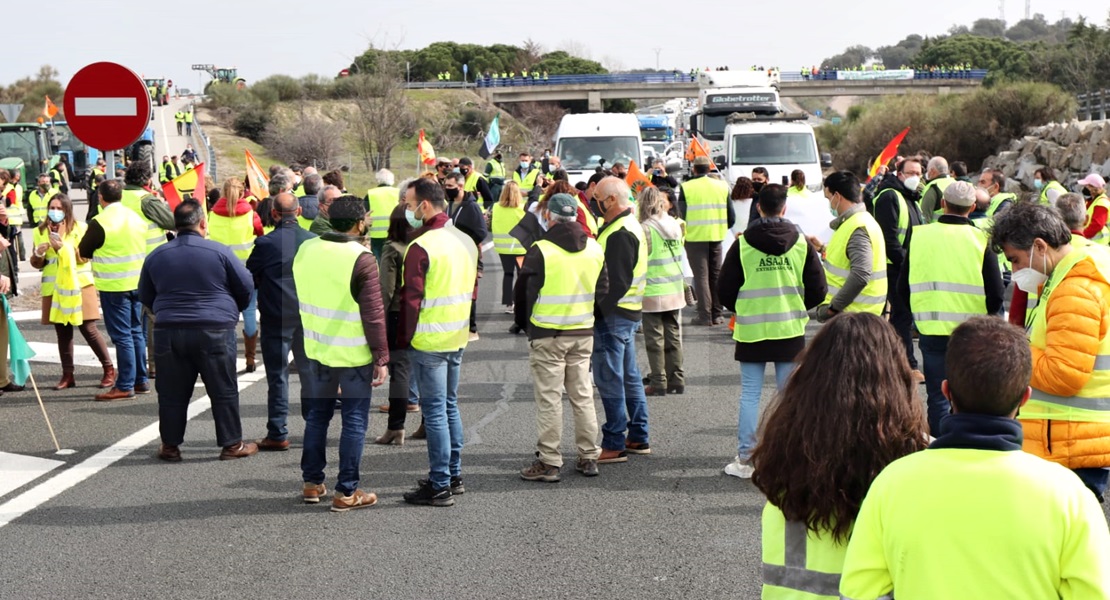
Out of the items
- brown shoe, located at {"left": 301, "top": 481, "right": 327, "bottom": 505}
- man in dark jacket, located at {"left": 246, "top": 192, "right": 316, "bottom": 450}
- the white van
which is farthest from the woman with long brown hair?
the white van

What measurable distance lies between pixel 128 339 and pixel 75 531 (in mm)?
3901

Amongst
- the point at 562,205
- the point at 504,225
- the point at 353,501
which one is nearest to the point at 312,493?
the point at 353,501

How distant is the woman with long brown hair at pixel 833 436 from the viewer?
3234 mm

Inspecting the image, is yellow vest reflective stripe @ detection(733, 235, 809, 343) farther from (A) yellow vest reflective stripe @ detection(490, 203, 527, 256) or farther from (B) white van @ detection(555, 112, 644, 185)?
(B) white van @ detection(555, 112, 644, 185)

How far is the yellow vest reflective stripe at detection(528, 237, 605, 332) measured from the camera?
25.3 feet

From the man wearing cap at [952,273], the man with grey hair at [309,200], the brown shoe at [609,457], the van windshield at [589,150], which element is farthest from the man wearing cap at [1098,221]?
the van windshield at [589,150]

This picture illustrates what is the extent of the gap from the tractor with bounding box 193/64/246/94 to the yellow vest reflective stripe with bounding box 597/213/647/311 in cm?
7659

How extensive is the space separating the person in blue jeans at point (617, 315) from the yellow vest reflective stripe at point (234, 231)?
488cm

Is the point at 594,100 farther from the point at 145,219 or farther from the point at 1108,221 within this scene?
the point at 145,219

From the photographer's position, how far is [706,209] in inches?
548

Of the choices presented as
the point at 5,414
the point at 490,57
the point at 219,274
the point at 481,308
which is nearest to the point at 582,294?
the point at 219,274

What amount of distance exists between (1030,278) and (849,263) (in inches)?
129

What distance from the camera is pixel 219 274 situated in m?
8.48

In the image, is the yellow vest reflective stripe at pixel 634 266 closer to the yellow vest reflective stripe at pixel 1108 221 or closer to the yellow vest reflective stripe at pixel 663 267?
the yellow vest reflective stripe at pixel 663 267
